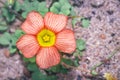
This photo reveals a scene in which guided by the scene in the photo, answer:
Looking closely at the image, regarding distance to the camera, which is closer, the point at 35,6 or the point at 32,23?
the point at 32,23

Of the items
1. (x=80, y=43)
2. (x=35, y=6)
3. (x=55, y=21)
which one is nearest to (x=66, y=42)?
(x=55, y=21)

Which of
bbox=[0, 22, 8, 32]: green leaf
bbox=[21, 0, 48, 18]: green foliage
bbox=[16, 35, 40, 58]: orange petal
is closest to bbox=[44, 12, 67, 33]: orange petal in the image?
bbox=[16, 35, 40, 58]: orange petal

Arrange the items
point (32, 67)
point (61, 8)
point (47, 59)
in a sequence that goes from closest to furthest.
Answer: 1. point (47, 59)
2. point (32, 67)
3. point (61, 8)

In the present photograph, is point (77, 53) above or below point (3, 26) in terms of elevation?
below

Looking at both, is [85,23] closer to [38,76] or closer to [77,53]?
[77,53]

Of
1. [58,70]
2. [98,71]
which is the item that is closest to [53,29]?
[58,70]

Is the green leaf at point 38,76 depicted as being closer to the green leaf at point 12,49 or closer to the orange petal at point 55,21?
the green leaf at point 12,49
